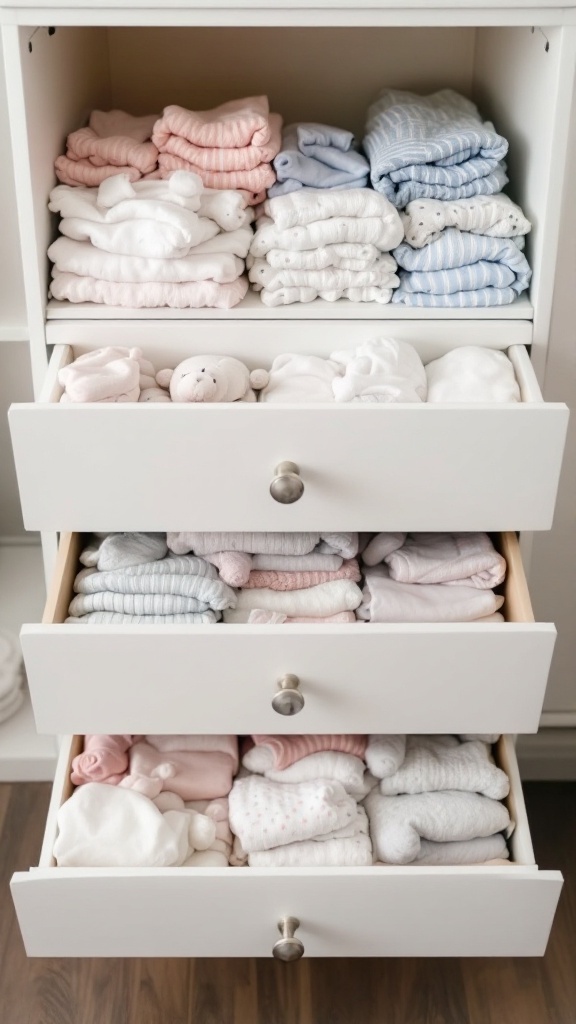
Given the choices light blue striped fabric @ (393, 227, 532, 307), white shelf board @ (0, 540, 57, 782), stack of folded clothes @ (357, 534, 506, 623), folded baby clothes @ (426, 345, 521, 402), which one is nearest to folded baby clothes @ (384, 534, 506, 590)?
stack of folded clothes @ (357, 534, 506, 623)

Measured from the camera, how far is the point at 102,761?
123 centimetres

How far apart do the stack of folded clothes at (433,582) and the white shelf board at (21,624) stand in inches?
24.0

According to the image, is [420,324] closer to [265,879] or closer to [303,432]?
[303,432]

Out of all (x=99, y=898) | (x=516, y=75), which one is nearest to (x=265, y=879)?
(x=99, y=898)

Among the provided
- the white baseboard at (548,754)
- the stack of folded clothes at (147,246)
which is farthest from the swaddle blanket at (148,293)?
the white baseboard at (548,754)

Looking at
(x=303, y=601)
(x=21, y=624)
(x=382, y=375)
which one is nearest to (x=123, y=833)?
(x=303, y=601)

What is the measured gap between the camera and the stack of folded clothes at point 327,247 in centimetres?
123

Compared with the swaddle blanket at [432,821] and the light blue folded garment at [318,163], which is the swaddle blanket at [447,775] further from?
the light blue folded garment at [318,163]

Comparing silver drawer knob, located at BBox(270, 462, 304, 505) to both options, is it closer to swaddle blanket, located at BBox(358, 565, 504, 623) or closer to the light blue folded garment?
swaddle blanket, located at BBox(358, 565, 504, 623)

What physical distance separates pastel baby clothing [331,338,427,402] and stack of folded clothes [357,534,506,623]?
6.4 inches

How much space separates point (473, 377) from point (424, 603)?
0.24 meters

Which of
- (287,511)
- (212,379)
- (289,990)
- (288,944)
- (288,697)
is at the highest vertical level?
(212,379)

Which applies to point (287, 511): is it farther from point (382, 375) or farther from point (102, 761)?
point (102, 761)

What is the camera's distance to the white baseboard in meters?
1.63
